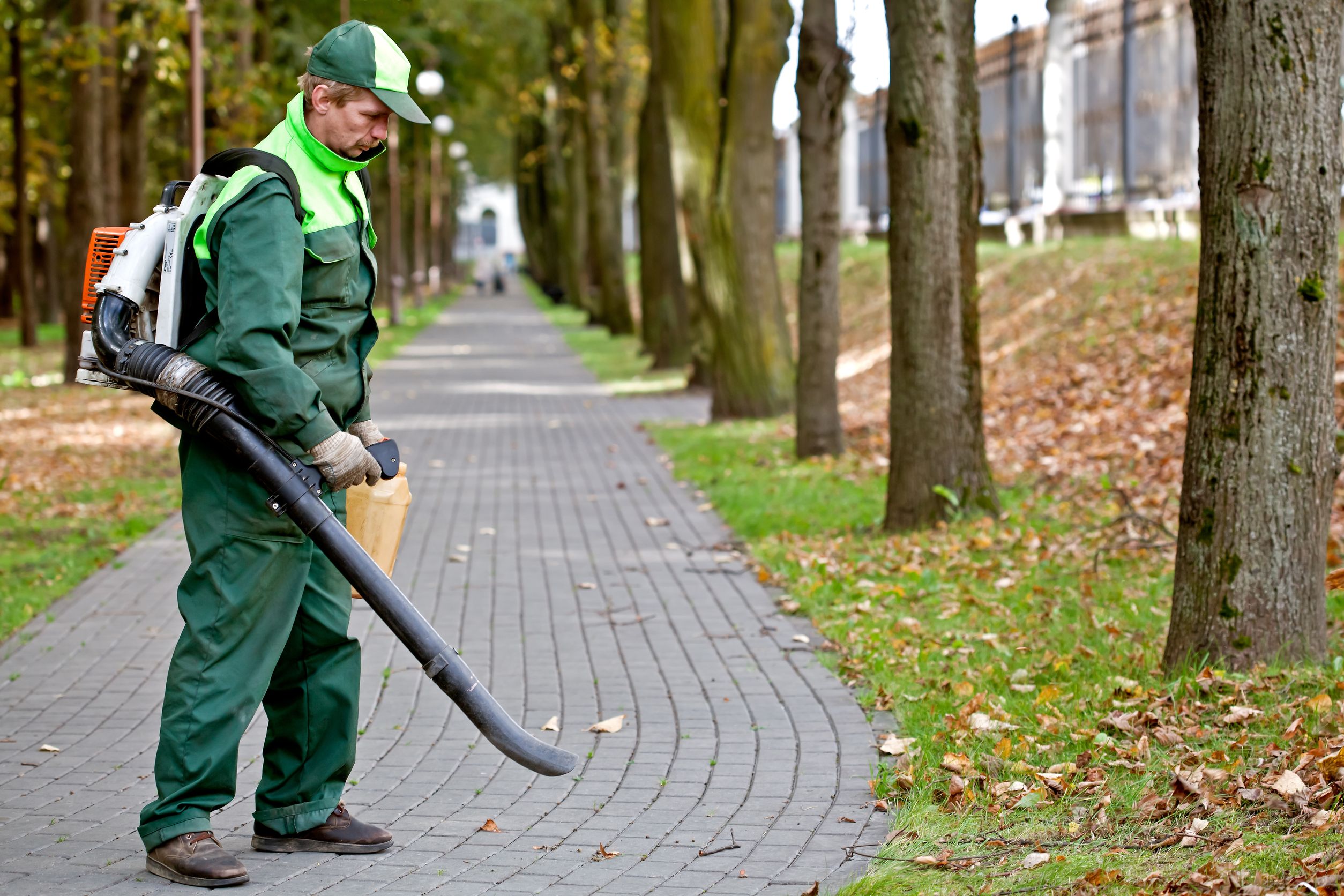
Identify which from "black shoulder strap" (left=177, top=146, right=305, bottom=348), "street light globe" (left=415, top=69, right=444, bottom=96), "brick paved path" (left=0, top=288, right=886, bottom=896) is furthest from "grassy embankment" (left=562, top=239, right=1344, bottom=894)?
"street light globe" (left=415, top=69, right=444, bottom=96)

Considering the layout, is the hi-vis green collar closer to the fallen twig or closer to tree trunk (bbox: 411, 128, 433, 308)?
the fallen twig

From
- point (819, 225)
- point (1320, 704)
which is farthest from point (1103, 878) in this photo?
point (819, 225)

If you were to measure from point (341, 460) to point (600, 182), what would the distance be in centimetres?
2866

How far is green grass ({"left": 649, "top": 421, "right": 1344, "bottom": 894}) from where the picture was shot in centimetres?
423

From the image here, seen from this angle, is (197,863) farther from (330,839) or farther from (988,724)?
(988,724)

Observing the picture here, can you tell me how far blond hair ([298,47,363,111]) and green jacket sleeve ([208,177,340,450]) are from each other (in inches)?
10.9

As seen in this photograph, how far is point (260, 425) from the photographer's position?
401cm

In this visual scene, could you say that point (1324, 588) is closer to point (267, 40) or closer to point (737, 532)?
point (737, 532)

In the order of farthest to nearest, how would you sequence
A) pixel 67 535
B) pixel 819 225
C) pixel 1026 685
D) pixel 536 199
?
1. pixel 536 199
2. pixel 819 225
3. pixel 67 535
4. pixel 1026 685

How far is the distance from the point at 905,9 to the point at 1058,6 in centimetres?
1365

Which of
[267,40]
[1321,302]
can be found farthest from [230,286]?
[267,40]

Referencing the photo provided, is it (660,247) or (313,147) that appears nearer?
(313,147)

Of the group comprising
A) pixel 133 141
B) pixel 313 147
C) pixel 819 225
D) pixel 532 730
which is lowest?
pixel 532 730

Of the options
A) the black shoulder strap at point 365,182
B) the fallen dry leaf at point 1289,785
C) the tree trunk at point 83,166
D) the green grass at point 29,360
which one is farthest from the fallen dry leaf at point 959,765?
the green grass at point 29,360
